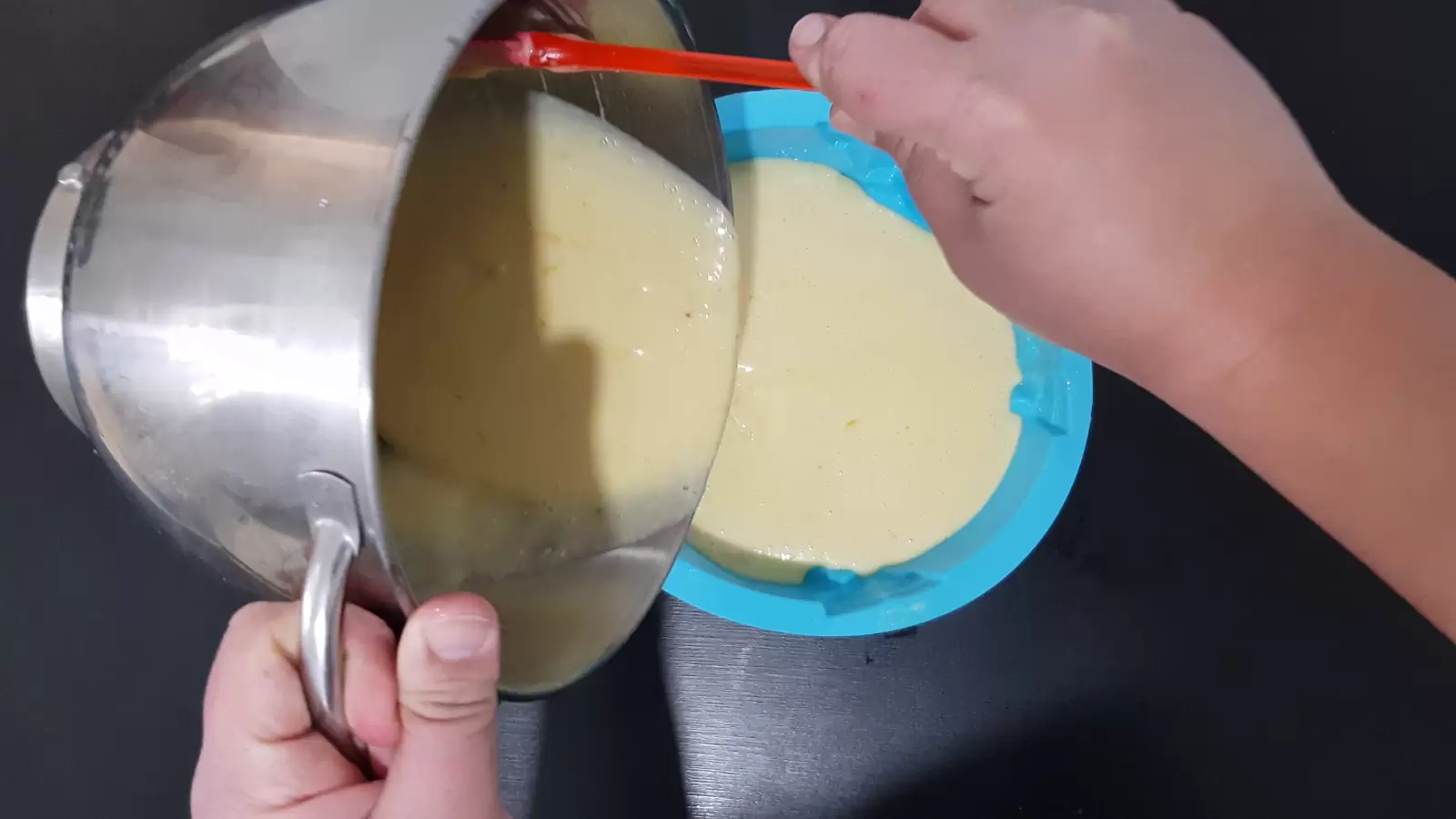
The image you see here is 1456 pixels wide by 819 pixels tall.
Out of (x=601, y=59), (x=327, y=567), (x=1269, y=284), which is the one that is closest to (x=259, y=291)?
(x=327, y=567)

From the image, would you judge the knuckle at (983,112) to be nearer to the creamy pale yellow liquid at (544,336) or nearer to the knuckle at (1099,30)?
the knuckle at (1099,30)

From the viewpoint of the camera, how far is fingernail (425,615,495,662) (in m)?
0.34

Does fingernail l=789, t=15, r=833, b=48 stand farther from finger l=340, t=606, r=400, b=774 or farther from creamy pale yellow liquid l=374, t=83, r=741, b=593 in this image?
finger l=340, t=606, r=400, b=774

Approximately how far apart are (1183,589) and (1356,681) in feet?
0.48

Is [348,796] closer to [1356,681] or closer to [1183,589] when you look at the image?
[1183,589]

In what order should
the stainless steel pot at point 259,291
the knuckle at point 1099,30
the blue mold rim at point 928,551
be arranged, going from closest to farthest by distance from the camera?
1. the stainless steel pot at point 259,291
2. the knuckle at point 1099,30
3. the blue mold rim at point 928,551

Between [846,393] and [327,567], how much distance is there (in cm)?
50

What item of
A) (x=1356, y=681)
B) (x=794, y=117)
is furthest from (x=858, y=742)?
(x=794, y=117)

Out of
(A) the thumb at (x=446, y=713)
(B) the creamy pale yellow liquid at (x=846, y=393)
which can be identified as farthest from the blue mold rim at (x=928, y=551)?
(A) the thumb at (x=446, y=713)

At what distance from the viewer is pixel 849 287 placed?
2.47 ft

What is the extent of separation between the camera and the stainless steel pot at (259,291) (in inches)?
11.6

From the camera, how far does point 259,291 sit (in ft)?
1.01

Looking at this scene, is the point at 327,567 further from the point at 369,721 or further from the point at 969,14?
the point at 969,14

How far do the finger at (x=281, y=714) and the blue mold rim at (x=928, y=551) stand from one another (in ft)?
0.76
